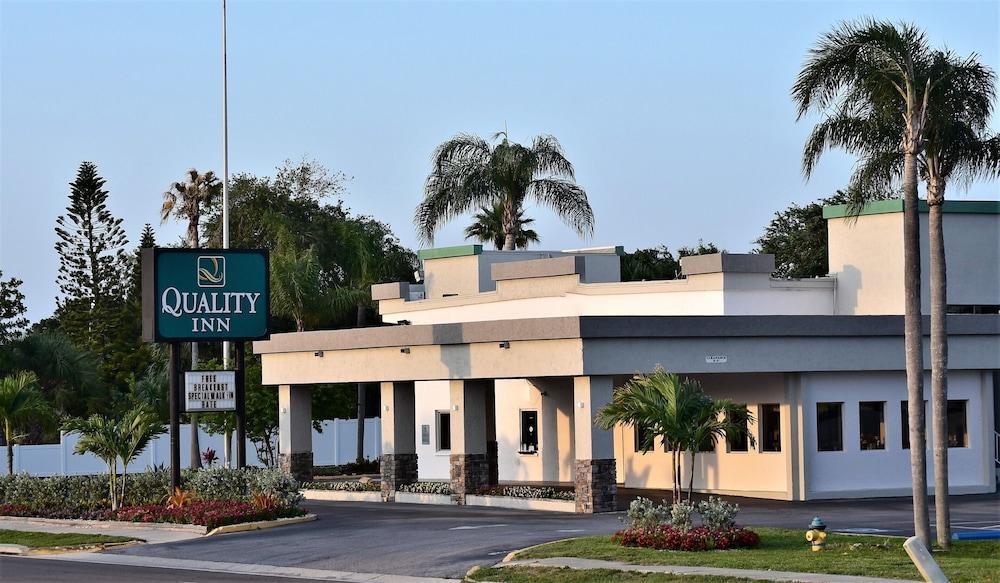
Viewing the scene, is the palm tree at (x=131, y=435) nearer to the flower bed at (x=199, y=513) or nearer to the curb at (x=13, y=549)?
the flower bed at (x=199, y=513)

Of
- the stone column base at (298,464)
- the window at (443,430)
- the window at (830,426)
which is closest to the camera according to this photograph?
the window at (830,426)

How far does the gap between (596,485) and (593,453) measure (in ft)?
2.68

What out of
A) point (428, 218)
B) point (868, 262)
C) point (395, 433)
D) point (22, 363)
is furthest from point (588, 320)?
point (22, 363)

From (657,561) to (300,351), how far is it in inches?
858

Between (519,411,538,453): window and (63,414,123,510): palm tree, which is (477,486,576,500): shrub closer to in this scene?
(519,411,538,453): window

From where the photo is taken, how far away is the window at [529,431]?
153 feet

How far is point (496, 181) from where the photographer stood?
167 ft

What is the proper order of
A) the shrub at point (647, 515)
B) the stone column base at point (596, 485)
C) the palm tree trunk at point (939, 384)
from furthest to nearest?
the stone column base at point (596, 485)
the shrub at point (647, 515)
the palm tree trunk at point (939, 384)

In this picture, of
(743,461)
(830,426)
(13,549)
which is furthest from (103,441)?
(830,426)

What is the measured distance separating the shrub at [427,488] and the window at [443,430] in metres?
7.45

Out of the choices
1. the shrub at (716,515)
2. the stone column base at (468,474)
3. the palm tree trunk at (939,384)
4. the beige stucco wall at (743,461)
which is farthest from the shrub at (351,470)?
the palm tree trunk at (939,384)

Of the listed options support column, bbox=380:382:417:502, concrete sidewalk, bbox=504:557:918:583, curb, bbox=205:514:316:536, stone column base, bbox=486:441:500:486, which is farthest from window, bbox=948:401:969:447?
concrete sidewalk, bbox=504:557:918:583

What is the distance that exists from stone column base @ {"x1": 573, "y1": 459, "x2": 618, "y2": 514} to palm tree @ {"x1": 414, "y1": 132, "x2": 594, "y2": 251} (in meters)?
17.3

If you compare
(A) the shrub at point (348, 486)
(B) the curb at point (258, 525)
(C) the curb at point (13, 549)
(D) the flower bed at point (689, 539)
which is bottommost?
(C) the curb at point (13, 549)
